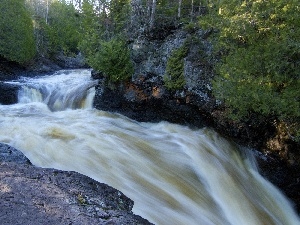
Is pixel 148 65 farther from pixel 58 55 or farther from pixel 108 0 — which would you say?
pixel 58 55

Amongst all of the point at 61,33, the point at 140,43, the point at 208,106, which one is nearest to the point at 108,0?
the point at 140,43

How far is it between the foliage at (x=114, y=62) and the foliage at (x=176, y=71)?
155 centimetres

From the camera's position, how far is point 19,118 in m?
10.2

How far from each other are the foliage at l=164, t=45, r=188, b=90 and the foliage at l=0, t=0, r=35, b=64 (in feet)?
46.2

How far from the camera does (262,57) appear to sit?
699cm

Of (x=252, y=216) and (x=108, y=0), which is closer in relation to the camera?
(x=252, y=216)

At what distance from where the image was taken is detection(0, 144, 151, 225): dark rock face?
10.8 feet

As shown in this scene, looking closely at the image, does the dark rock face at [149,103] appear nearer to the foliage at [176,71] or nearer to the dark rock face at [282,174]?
the foliage at [176,71]

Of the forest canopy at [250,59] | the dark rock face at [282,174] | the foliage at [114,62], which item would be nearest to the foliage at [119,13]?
the forest canopy at [250,59]

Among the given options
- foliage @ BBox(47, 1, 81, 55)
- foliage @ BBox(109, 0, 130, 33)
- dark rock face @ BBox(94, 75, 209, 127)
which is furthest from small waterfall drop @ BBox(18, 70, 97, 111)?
foliage @ BBox(47, 1, 81, 55)

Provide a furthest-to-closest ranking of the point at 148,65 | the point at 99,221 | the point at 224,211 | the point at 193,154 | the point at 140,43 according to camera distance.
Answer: the point at 140,43 < the point at 148,65 < the point at 193,154 < the point at 224,211 < the point at 99,221

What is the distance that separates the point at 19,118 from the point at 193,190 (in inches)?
249

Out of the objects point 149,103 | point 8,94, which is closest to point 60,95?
point 8,94

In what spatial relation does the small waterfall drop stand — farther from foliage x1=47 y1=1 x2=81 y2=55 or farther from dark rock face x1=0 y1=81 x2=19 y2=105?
foliage x1=47 y1=1 x2=81 y2=55
